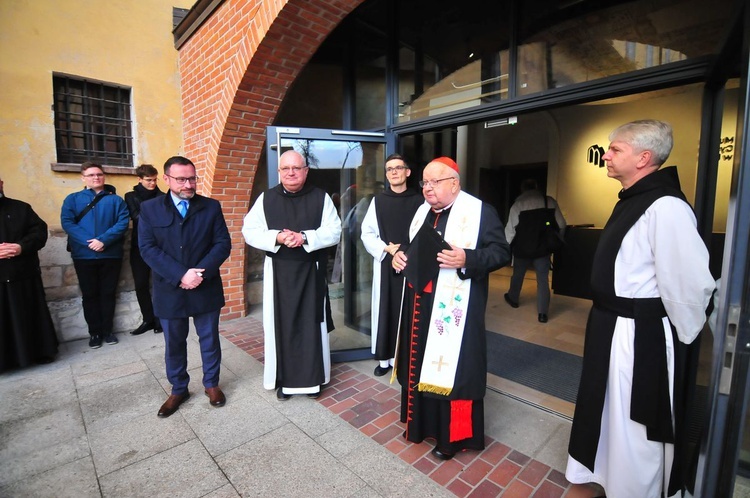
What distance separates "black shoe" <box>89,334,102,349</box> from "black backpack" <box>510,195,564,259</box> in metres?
5.37

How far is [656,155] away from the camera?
1823 mm

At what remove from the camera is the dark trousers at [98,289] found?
14.5 ft

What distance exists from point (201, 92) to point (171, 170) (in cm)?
303

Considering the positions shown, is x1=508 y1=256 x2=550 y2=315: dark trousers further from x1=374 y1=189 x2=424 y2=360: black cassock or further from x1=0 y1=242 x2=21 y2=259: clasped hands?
x1=0 y1=242 x2=21 y2=259: clasped hands

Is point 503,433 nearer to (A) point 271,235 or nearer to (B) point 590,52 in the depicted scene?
(A) point 271,235

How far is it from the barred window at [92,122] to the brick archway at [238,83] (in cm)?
81

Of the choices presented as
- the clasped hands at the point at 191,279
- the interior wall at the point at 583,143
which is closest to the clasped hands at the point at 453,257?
the clasped hands at the point at 191,279

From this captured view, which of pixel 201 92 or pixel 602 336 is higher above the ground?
pixel 201 92

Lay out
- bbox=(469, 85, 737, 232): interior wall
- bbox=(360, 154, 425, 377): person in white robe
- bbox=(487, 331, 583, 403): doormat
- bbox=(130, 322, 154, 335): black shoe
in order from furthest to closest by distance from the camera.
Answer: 1. bbox=(469, 85, 737, 232): interior wall
2. bbox=(130, 322, 154, 335): black shoe
3. bbox=(360, 154, 425, 377): person in white robe
4. bbox=(487, 331, 583, 403): doormat

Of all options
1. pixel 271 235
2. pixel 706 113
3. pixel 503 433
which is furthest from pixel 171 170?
pixel 706 113

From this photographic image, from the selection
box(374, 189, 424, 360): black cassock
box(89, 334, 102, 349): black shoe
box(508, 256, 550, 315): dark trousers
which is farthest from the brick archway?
box(508, 256, 550, 315): dark trousers

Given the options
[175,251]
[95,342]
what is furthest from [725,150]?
[95,342]

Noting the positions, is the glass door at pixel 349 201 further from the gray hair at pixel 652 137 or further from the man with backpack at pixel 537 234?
the gray hair at pixel 652 137

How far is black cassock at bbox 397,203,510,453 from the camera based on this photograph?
230 cm
